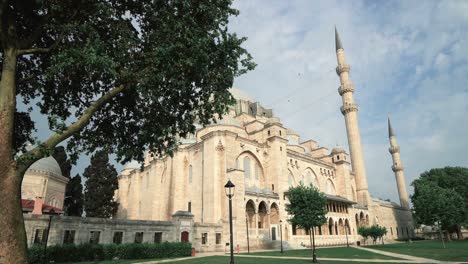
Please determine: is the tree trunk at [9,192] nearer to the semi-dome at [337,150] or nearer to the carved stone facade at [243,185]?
the carved stone facade at [243,185]

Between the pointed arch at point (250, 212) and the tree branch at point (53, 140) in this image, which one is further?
the pointed arch at point (250, 212)

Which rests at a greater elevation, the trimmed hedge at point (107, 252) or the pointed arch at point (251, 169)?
the pointed arch at point (251, 169)

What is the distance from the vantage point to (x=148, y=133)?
12.4 m

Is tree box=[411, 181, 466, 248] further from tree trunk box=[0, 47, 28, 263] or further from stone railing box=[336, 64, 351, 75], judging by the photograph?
tree trunk box=[0, 47, 28, 263]

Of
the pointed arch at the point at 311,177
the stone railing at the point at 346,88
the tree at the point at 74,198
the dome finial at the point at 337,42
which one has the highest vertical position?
the dome finial at the point at 337,42

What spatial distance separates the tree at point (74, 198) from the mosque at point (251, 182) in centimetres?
973

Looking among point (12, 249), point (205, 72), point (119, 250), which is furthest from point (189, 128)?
point (119, 250)

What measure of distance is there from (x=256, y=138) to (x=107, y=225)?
24283mm

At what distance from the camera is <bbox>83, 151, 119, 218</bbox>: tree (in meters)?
38.6

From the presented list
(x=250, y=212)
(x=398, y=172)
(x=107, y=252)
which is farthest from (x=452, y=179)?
(x=107, y=252)

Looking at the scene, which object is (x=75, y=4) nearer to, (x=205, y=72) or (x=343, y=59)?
(x=205, y=72)

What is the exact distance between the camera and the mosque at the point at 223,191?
2608 centimetres

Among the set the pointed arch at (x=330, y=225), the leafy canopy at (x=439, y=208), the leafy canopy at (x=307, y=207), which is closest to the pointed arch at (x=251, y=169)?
the pointed arch at (x=330, y=225)

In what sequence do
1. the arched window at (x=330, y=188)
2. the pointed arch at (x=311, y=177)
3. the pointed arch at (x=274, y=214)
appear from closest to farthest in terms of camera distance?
1. the pointed arch at (x=274, y=214)
2. the pointed arch at (x=311, y=177)
3. the arched window at (x=330, y=188)
